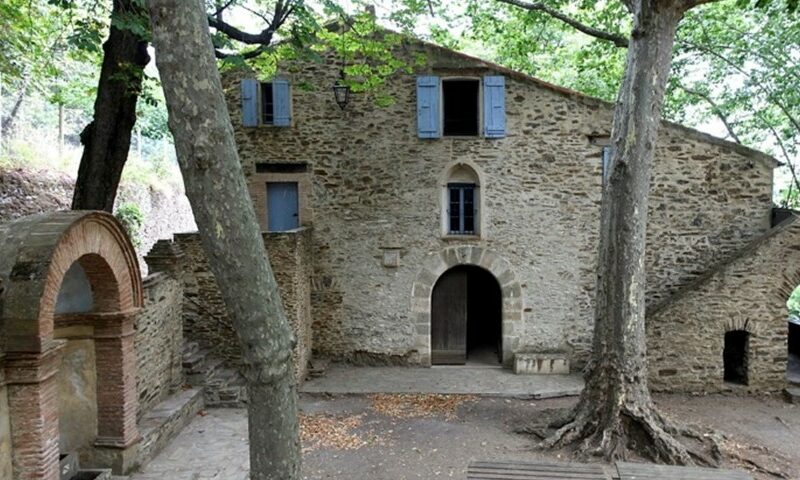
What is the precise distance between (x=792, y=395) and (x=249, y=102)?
11237 mm

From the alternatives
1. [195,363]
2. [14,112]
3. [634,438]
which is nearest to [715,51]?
[634,438]

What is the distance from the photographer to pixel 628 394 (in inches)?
273

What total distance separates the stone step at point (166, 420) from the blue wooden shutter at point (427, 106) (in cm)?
610

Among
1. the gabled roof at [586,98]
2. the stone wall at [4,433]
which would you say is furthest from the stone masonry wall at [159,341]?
the gabled roof at [586,98]

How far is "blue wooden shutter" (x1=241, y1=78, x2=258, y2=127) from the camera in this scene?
10.2 m

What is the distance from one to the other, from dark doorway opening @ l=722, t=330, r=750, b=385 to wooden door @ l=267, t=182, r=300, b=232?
8.67 metres

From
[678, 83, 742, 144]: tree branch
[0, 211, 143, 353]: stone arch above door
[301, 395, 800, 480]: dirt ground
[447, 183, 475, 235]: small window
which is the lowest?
[301, 395, 800, 480]: dirt ground

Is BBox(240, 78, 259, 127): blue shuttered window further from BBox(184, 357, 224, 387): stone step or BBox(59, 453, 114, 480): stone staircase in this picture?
BBox(59, 453, 114, 480): stone staircase

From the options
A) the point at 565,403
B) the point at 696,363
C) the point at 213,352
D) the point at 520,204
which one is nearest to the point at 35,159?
the point at 213,352

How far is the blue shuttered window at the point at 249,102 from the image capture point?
1024cm

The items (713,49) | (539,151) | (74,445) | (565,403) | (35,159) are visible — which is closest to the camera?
(74,445)

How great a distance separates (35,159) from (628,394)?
13710mm

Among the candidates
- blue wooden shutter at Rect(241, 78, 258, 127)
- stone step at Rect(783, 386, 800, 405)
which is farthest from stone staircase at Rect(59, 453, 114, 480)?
stone step at Rect(783, 386, 800, 405)

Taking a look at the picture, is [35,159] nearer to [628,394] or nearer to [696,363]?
[628,394]
